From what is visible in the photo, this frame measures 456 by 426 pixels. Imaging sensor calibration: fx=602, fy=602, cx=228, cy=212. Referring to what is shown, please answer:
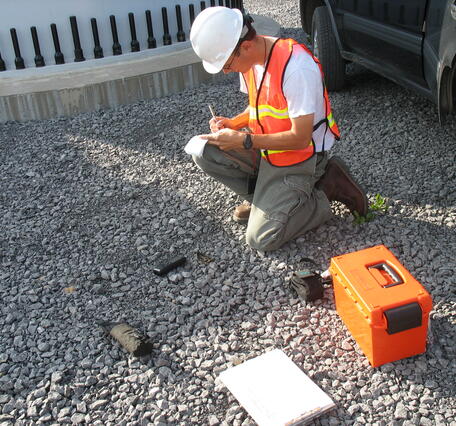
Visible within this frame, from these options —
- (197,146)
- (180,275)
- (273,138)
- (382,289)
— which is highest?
(273,138)

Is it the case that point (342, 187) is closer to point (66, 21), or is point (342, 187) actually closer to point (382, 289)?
point (382, 289)

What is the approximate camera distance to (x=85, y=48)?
237 inches

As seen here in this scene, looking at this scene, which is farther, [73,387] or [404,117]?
[404,117]

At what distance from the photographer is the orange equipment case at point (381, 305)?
251 centimetres

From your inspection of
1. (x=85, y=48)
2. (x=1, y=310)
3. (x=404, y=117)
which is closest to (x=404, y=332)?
(x=1, y=310)

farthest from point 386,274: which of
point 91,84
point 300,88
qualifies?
point 91,84

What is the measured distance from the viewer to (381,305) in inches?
98.9

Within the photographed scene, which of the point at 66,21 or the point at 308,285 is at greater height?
the point at 66,21

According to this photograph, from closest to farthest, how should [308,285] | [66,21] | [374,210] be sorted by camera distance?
[308,285], [374,210], [66,21]

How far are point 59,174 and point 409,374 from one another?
3158 millimetres

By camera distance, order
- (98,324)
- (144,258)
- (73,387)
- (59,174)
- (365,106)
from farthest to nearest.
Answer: (365,106)
(59,174)
(144,258)
(98,324)
(73,387)

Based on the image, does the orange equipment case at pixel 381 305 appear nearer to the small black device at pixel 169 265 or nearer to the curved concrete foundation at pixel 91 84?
the small black device at pixel 169 265

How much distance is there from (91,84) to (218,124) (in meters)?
2.60

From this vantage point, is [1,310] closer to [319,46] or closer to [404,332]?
[404,332]
